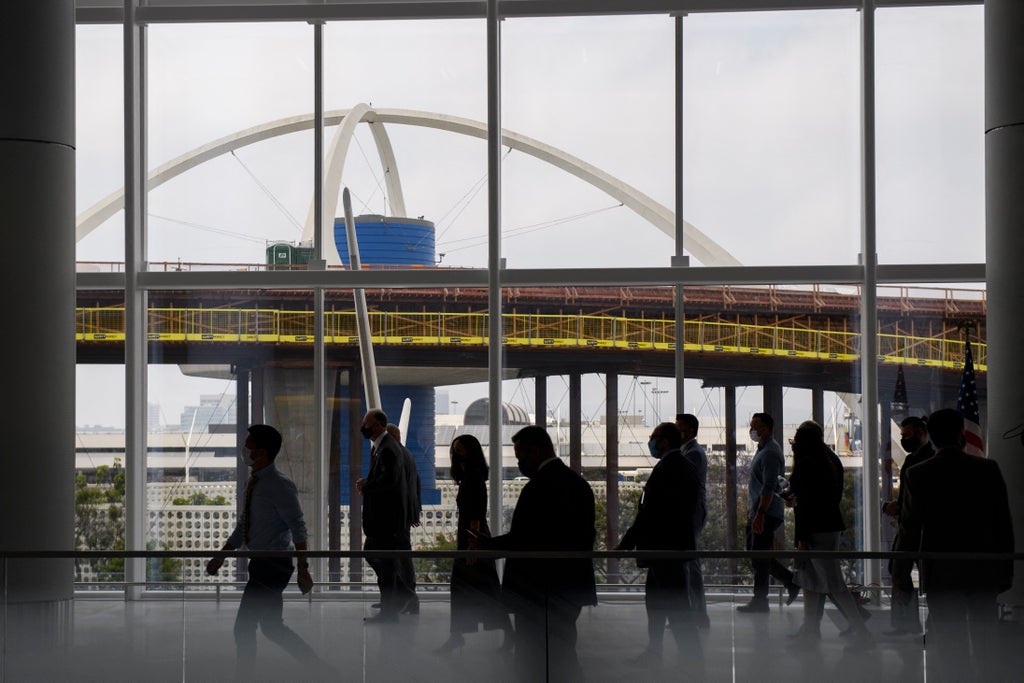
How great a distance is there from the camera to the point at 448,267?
11406mm

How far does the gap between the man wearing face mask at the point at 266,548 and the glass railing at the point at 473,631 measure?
0.04 feet

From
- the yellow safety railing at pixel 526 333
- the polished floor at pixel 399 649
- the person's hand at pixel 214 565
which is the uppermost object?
the yellow safety railing at pixel 526 333

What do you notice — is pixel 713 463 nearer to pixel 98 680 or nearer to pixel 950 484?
pixel 950 484

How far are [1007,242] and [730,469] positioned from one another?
3.77 m

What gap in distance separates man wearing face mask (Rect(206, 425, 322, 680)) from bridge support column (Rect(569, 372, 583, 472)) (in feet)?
15.6

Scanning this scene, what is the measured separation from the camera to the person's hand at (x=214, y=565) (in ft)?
20.4

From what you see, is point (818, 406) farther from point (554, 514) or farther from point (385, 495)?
point (554, 514)

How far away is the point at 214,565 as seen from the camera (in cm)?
624

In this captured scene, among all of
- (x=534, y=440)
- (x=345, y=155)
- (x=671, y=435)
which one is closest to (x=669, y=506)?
(x=671, y=435)

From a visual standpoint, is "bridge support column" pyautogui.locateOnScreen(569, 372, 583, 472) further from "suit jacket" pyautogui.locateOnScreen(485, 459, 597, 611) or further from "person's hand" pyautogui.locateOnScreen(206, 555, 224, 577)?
"person's hand" pyautogui.locateOnScreen(206, 555, 224, 577)

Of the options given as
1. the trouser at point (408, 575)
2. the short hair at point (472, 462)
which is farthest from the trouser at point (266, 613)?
the short hair at point (472, 462)

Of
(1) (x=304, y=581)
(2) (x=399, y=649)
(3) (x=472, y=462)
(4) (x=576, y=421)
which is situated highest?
(4) (x=576, y=421)

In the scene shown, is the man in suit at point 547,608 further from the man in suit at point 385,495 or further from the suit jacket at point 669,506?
the man in suit at point 385,495

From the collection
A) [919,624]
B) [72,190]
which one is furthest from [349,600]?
[72,190]
